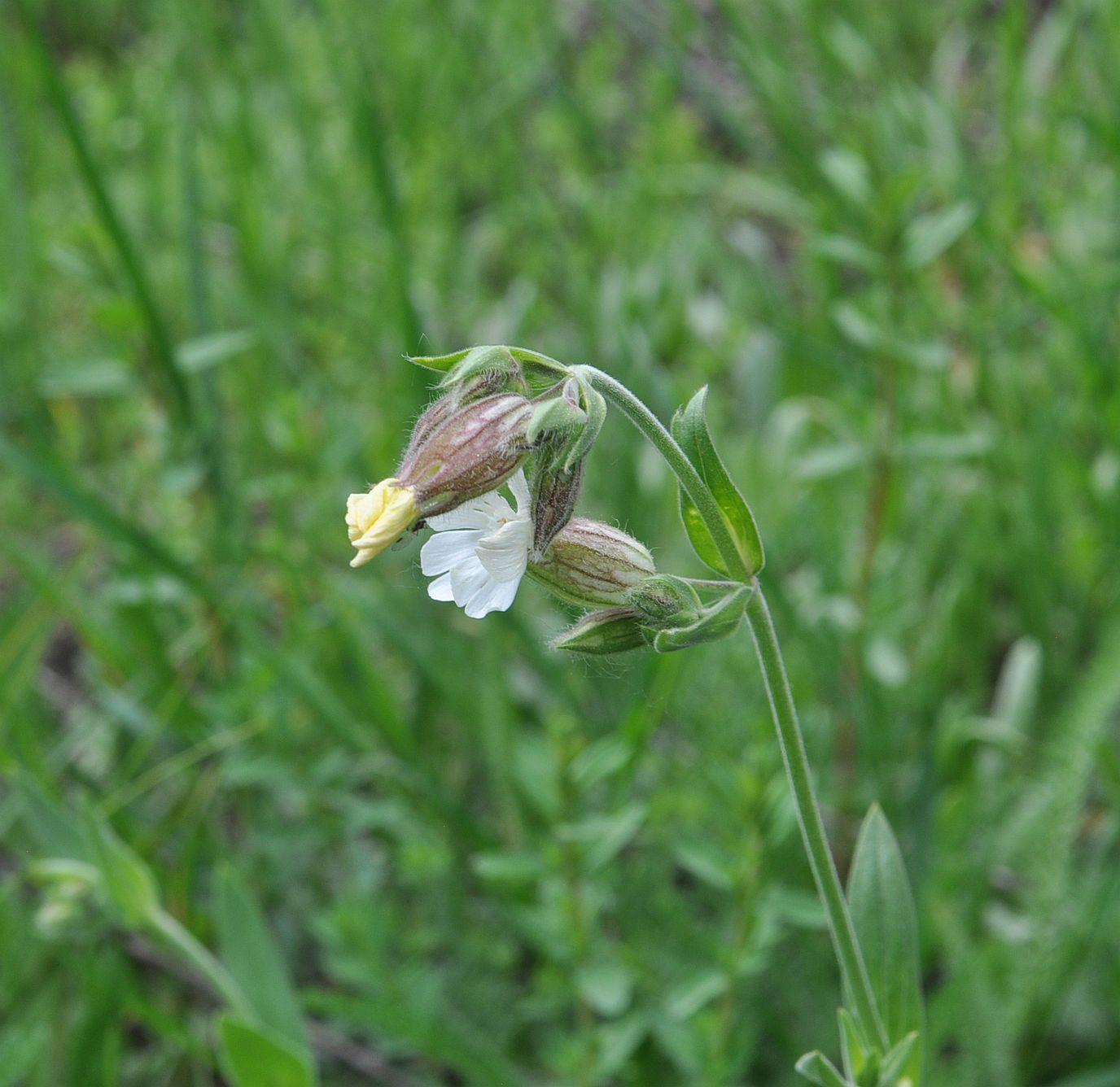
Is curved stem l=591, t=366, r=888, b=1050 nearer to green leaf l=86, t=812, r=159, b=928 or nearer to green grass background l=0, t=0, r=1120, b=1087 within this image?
green grass background l=0, t=0, r=1120, b=1087

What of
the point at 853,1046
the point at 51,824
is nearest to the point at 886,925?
the point at 853,1046

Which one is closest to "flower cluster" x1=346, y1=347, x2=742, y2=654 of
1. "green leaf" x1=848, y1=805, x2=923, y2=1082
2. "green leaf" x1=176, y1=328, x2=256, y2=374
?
"green leaf" x1=848, y1=805, x2=923, y2=1082

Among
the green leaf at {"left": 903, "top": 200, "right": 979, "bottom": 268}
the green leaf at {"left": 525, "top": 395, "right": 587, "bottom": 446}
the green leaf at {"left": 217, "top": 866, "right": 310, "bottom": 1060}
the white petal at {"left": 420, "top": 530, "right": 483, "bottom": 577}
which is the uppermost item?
the green leaf at {"left": 525, "top": 395, "right": 587, "bottom": 446}

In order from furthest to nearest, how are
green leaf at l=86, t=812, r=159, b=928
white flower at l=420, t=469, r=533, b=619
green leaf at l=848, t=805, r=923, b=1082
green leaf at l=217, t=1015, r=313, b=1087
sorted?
green leaf at l=86, t=812, r=159, b=928
green leaf at l=217, t=1015, r=313, b=1087
green leaf at l=848, t=805, r=923, b=1082
white flower at l=420, t=469, r=533, b=619

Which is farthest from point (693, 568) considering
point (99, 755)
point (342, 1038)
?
point (99, 755)

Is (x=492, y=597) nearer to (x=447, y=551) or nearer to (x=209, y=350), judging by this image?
(x=447, y=551)

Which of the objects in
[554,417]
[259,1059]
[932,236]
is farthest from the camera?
[932,236]

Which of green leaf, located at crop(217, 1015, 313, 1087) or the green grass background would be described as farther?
the green grass background

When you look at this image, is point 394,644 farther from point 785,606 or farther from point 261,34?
point 261,34
